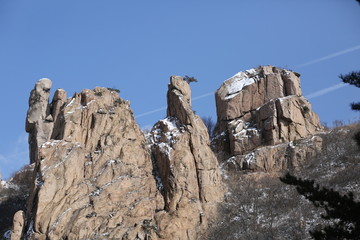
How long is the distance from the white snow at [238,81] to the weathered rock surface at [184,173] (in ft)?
29.7

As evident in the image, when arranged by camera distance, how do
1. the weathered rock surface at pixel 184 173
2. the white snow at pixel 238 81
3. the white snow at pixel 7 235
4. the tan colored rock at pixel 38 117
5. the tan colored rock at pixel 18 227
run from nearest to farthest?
the weathered rock surface at pixel 184 173, the tan colored rock at pixel 18 227, the white snow at pixel 7 235, the white snow at pixel 238 81, the tan colored rock at pixel 38 117

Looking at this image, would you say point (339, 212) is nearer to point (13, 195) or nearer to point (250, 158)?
point (250, 158)

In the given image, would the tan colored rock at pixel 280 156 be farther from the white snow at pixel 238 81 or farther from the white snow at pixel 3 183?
the white snow at pixel 3 183

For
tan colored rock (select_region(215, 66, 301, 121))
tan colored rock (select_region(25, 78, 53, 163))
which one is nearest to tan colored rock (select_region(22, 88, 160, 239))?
tan colored rock (select_region(215, 66, 301, 121))

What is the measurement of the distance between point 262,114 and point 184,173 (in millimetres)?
12584

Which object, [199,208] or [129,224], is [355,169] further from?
[129,224]

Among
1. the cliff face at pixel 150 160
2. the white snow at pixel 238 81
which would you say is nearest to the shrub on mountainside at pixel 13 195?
the cliff face at pixel 150 160

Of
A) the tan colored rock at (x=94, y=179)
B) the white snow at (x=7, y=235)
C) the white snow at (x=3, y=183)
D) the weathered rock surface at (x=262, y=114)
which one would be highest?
Answer: the weathered rock surface at (x=262, y=114)

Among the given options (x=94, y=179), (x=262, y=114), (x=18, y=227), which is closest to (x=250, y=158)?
(x=262, y=114)

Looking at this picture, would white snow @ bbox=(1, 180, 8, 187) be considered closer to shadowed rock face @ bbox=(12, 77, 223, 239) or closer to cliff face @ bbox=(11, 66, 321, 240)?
shadowed rock face @ bbox=(12, 77, 223, 239)

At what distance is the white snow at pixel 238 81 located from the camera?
2105 inches

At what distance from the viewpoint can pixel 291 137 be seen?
47281mm

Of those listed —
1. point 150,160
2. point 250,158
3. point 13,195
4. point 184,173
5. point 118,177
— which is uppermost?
point 13,195

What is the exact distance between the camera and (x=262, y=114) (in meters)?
49.7
